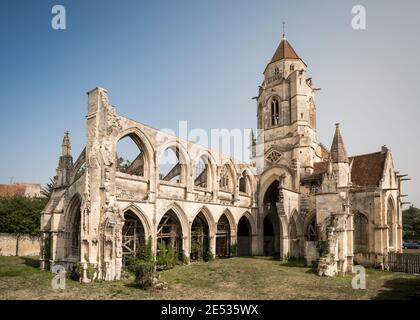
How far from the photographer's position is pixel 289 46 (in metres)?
34.7

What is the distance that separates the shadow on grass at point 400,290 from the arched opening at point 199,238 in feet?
40.8

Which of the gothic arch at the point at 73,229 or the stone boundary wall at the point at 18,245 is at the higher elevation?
the gothic arch at the point at 73,229

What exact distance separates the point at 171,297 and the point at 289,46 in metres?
29.4

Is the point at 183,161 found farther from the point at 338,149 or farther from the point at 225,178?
the point at 338,149

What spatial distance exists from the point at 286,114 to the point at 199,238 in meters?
15.2

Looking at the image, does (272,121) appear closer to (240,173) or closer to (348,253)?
(240,173)

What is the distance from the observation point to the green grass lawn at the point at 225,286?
43.6 feet

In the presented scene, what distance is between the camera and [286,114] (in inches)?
1283

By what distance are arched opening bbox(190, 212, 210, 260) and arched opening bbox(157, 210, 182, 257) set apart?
1819 millimetres

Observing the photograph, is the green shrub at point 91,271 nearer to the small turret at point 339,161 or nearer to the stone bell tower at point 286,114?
the small turret at point 339,161

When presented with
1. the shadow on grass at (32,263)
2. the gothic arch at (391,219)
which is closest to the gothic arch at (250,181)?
the gothic arch at (391,219)
